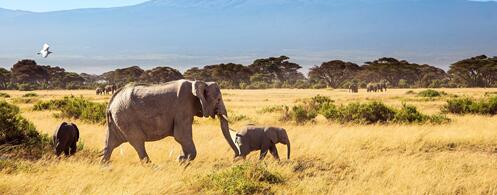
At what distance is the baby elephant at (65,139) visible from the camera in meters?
10.8

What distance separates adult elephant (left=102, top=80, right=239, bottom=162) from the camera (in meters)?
9.40

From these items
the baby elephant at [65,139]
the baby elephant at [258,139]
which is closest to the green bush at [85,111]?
the baby elephant at [65,139]

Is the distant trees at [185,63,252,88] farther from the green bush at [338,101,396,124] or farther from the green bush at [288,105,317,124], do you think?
the green bush at [338,101,396,124]

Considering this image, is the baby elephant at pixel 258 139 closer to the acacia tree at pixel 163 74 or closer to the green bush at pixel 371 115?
the green bush at pixel 371 115

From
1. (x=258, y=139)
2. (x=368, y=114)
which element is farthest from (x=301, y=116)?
(x=258, y=139)

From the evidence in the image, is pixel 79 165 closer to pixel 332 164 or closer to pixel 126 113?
pixel 126 113

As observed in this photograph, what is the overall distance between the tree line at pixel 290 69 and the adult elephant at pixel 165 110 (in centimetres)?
6136

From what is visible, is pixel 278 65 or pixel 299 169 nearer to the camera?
pixel 299 169

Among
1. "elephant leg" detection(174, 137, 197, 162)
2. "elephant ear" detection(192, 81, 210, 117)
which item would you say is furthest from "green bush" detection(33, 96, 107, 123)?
"elephant ear" detection(192, 81, 210, 117)

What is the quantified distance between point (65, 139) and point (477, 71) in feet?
223

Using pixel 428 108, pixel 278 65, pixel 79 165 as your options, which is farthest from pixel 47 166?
pixel 278 65

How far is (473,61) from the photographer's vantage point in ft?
230

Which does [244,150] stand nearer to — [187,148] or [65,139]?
[187,148]

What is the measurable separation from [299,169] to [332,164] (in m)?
0.72
